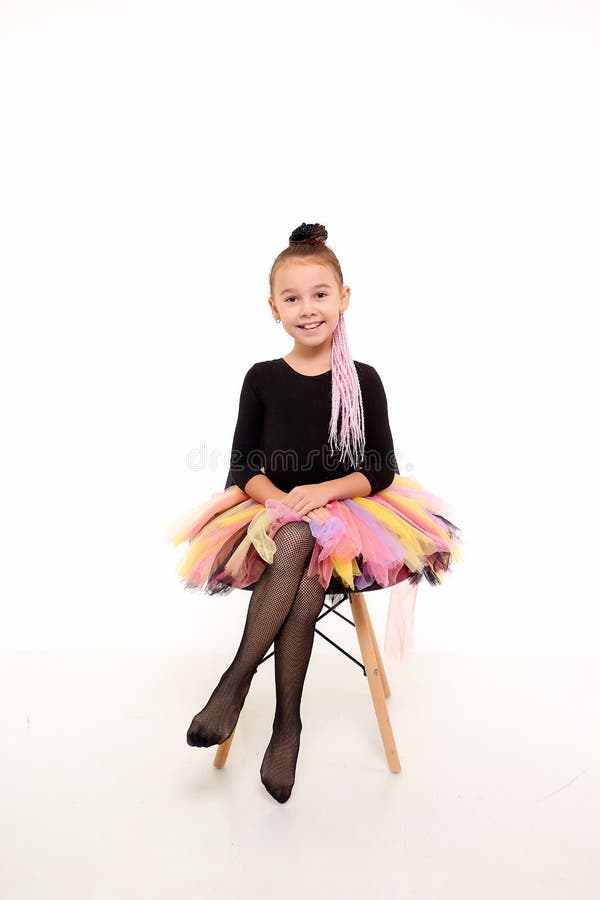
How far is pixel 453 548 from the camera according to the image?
2.17m

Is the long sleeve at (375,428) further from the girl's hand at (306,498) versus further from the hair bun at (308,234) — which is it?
the hair bun at (308,234)

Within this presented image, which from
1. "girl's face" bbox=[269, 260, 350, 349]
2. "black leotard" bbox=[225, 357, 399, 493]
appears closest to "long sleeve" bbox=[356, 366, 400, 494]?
"black leotard" bbox=[225, 357, 399, 493]

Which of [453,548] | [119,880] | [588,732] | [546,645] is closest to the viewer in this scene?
[119,880]

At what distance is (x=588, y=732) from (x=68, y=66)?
289cm

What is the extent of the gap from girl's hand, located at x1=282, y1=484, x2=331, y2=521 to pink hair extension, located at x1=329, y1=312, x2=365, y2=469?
186mm

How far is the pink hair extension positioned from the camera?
7.41 ft

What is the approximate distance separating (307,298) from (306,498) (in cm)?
52

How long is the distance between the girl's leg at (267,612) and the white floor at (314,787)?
256mm

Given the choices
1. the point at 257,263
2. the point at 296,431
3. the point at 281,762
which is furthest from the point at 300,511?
the point at 257,263

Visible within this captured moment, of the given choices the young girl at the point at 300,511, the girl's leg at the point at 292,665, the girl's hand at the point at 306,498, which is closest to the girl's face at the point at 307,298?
the young girl at the point at 300,511

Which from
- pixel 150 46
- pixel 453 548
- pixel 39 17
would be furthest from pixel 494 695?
pixel 39 17

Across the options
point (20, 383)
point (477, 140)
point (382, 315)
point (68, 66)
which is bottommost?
point (20, 383)

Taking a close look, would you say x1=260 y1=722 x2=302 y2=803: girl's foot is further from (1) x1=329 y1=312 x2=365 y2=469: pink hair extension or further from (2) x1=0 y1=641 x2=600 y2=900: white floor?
(1) x1=329 y1=312 x2=365 y2=469: pink hair extension

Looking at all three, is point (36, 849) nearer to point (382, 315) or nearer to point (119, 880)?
point (119, 880)
